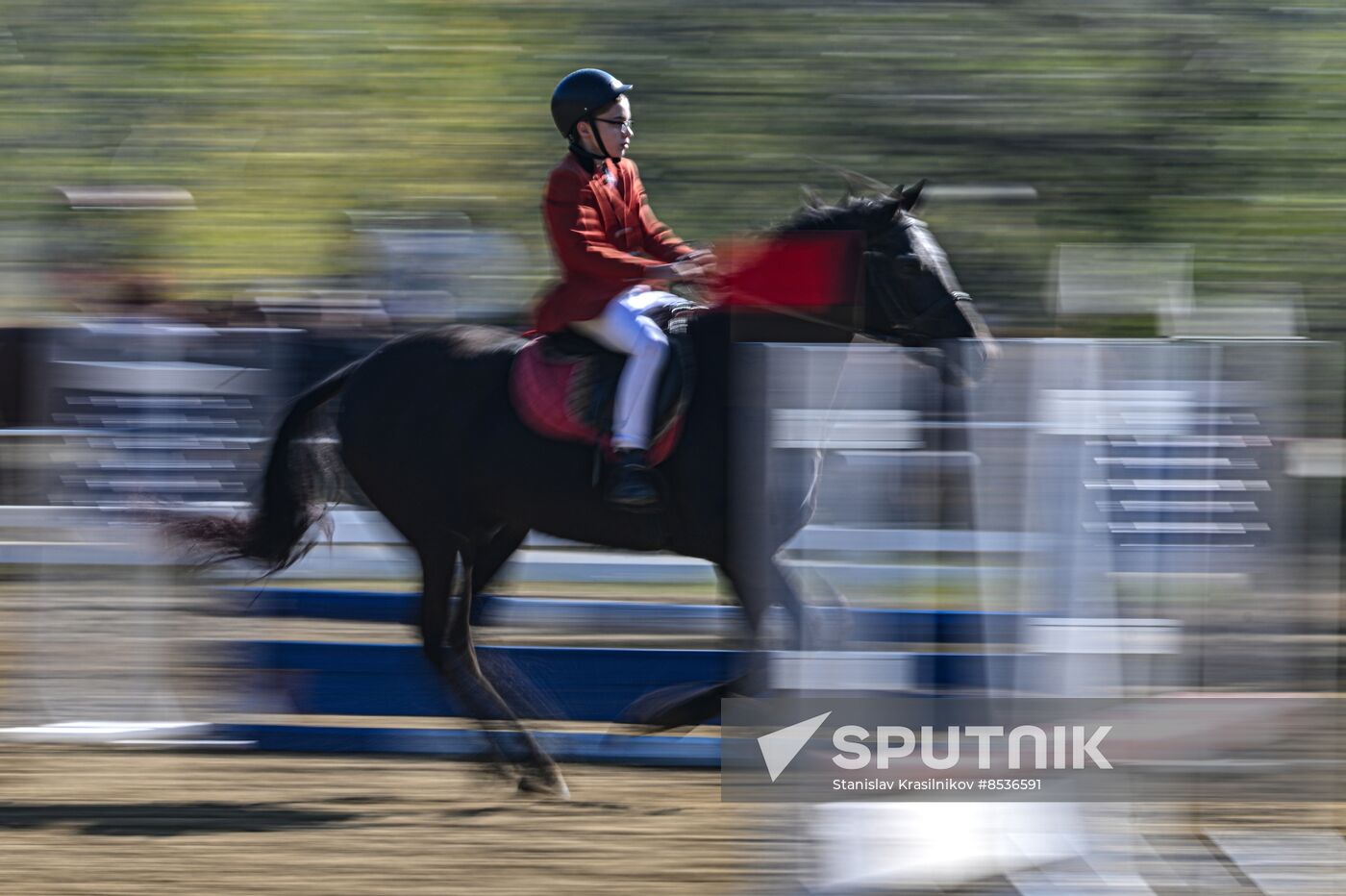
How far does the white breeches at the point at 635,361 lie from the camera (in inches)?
180

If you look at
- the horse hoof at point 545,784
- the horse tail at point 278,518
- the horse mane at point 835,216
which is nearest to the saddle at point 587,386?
Result: the horse mane at point 835,216

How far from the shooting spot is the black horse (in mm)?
4621

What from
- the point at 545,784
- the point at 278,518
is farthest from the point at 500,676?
the point at 278,518

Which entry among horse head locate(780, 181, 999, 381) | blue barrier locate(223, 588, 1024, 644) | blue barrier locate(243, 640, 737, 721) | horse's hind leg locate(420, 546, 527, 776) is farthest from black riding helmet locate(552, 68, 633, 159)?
blue barrier locate(243, 640, 737, 721)

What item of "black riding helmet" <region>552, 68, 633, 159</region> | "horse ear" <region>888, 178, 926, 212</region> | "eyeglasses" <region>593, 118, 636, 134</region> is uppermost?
"black riding helmet" <region>552, 68, 633, 159</region>

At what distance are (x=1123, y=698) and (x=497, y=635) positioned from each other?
8.54ft

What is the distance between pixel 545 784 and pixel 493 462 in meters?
0.97

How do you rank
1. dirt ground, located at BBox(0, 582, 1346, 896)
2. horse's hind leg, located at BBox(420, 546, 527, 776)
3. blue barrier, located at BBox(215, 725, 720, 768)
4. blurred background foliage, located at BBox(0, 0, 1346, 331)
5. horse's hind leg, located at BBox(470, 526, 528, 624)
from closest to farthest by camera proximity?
dirt ground, located at BBox(0, 582, 1346, 896), horse's hind leg, located at BBox(420, 546, 527, 776), blue barrier, located at BBox(215, 725, 720, 768), horse's hind leg, located at BBox(470, 526, 528, 624), blurred background foliage, located at BBox(0, 0, 1346, 331)

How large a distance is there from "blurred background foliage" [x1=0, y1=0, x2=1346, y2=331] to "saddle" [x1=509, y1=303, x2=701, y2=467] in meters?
3.39

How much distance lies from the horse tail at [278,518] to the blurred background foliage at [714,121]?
360 cm

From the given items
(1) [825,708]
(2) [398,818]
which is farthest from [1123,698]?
(2) [398,818]

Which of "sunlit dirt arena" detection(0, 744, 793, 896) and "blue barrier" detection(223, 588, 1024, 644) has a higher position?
"blue barrier" detection(223, 588, 1024, 644)

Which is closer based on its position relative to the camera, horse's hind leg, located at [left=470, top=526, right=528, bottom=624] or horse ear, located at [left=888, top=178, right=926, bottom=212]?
horse ear, located at [left=888, top=178, right=926, bottom=212]

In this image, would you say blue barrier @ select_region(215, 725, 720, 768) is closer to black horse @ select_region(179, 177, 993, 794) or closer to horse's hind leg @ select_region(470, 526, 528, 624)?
black horse @ select_region(179, 177, 993, 794)
